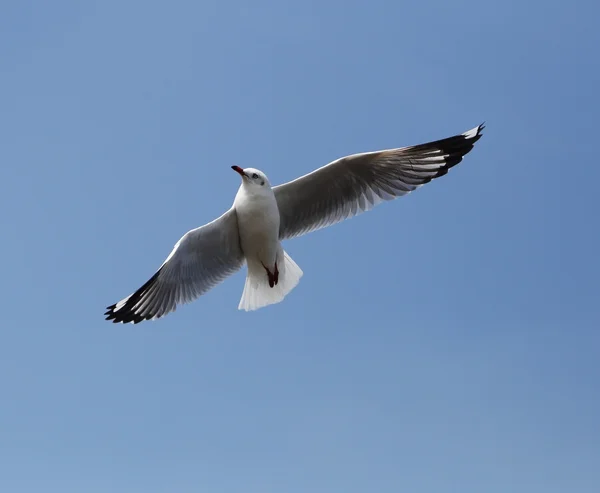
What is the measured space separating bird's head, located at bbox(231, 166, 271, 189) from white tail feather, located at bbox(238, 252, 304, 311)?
766 millimetres

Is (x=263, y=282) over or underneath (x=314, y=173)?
underneath

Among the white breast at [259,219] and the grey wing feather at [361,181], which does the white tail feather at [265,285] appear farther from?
the grey wing feather at [361,181]

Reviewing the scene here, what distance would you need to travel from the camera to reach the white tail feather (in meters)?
8.66

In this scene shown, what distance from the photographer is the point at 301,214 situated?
28.7 ft

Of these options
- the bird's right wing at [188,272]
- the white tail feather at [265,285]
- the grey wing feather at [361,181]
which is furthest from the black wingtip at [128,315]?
the grey wing feather at [361,181]

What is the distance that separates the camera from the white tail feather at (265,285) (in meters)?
8.66

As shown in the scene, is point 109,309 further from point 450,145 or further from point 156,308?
point 450,145

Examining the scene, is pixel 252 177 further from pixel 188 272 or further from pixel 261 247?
pixel 188 272

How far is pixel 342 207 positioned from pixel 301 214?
0.38m

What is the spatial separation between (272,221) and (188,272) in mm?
974

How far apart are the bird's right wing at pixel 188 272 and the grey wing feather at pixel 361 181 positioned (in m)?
0.53

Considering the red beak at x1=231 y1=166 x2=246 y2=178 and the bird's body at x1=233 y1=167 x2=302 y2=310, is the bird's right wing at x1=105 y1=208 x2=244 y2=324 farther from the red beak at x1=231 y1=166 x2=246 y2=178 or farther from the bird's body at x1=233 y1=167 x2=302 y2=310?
the red beak at x1=231 y1=166 x2=246 y2=178

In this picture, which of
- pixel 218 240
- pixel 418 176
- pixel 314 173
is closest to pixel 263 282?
pixel 218 240

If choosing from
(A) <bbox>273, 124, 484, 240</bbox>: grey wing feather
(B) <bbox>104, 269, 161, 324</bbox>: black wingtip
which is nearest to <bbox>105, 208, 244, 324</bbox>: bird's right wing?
(B) <bbox>104, 269, 161, 324</bbox>: black wingtip
